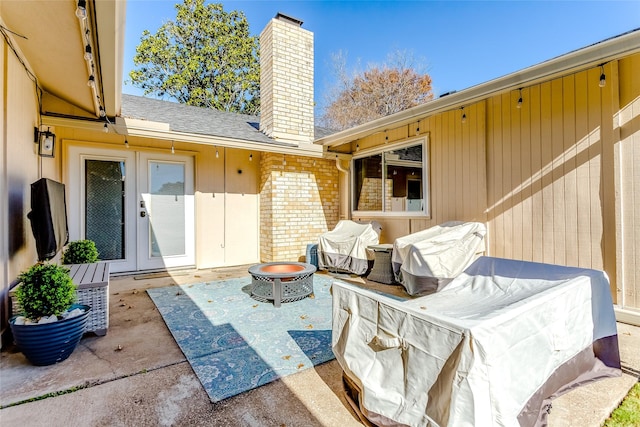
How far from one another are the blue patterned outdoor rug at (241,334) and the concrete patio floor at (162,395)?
12cm

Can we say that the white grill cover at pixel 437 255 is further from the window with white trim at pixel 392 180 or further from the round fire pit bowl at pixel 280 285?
the round fire pit bowl at pixel 280 285

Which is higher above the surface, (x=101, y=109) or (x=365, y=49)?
(x=365, y=49)

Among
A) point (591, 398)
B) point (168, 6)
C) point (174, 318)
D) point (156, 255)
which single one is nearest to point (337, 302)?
point (591, 398)

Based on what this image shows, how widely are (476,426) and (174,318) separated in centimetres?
332

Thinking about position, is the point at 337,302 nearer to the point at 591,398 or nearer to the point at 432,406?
the point at 432,406

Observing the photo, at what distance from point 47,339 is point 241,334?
156 centimetres

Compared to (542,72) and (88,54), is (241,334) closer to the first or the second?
(88,54)

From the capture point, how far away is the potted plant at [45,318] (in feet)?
8.13

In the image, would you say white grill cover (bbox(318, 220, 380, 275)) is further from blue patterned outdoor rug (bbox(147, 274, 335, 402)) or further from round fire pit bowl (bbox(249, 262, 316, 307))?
round fire pit bowl (bbox(249, 262, 316, 307))

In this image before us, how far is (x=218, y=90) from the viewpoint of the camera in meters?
17.4

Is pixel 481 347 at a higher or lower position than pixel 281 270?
higher

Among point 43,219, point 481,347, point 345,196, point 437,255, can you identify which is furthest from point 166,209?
point 481,347

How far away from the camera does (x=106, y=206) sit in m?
5.65

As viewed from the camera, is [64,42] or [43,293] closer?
[43,293]
